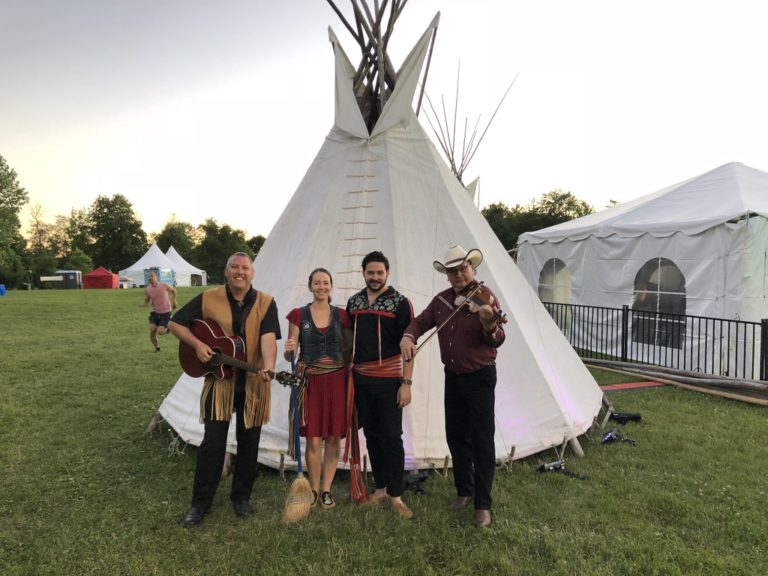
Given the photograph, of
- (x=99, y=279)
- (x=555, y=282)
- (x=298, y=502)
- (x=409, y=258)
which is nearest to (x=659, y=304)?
(x=555, y=282)

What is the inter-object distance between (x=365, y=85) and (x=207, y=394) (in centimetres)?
334

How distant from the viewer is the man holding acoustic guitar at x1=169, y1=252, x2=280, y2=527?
116 inches

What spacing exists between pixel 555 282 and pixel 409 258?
862 centimetres

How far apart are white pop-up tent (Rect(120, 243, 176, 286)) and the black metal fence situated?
3836 cm

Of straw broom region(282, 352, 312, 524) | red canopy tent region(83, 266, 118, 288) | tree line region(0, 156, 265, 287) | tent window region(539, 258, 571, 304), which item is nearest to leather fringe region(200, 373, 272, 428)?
straw broom region(282, 352, 312, 524)

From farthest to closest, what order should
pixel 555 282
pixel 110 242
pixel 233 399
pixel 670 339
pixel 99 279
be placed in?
1. pixel 110 242
2. pixel 99 279
3. pixel 555 282
4. pixel 670 339
5. pixel 233 399

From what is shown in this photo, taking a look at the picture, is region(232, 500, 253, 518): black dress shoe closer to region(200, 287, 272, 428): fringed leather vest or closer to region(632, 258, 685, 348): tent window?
region(200, 287, 272, 428): fringed leather vest

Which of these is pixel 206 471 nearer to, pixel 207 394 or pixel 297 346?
pixel 207 394

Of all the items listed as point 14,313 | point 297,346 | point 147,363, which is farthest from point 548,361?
point 14,313

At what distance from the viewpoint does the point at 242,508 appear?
10.0 feet

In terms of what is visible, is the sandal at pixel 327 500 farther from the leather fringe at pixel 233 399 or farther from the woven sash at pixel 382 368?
the woven sash at pixel 382 368

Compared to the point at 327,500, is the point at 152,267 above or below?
above

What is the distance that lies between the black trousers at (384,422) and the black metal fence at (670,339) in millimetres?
5817

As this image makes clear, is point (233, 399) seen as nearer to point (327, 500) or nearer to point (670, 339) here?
point (327, 500)
